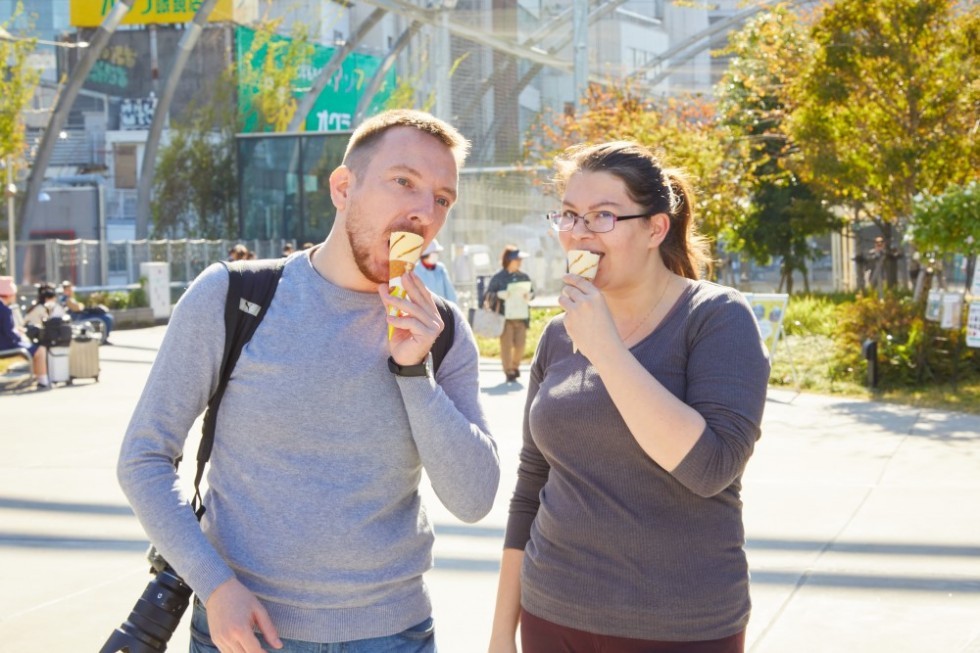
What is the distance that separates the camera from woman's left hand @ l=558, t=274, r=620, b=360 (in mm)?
2549

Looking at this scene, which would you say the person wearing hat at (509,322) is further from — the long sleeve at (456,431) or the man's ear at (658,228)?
the long sleeve at (456,431)

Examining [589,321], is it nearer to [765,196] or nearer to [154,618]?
[154,618]

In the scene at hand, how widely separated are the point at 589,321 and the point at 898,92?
15.3m

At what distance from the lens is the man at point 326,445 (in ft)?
7.91

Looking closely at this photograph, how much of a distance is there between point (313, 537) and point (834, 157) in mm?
15654

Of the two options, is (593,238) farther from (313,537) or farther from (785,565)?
(785,565)

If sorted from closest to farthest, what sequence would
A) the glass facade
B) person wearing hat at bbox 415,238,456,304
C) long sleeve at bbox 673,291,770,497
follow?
long sleeve at bbox 673,291,770,497
person wearing hat at bbox 415,238,456,304
the glass facade

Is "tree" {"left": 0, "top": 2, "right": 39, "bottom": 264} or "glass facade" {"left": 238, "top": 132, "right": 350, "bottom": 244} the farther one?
"glass facade" {"left": 238, "top": 132, "right": 350, "bottom": 244}

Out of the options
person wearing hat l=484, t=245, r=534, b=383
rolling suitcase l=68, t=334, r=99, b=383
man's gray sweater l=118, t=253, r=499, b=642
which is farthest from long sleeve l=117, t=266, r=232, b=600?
rolling suitcase l=68, t=334, r=99, b=383

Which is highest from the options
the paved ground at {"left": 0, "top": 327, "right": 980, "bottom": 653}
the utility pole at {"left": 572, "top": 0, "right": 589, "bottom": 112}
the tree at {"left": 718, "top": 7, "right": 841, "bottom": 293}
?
the utility pole at {"left": 572, "top": 0, "right": 589, "bottom": 112}

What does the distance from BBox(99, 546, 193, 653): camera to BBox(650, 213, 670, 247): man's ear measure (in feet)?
4.03

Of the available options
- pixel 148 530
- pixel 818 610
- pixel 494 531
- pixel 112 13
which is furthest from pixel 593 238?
pixel 112 13

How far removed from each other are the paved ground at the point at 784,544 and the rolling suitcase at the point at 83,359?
15.2 feet

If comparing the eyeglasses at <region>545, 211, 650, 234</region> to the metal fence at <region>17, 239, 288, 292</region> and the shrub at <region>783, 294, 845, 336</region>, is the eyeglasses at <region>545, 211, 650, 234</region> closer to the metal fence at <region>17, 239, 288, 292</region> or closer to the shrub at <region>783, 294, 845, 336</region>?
the shrub at <region>783, 294, 845, 336</region>
